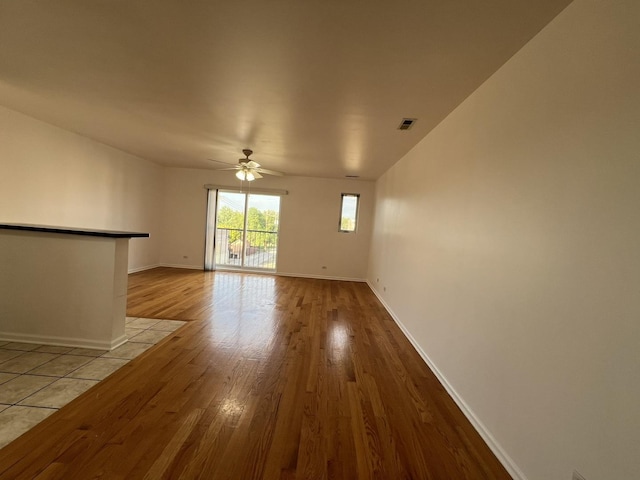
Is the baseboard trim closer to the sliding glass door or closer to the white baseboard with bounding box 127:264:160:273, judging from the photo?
the white baseboard with bounding box 127:264:160:273

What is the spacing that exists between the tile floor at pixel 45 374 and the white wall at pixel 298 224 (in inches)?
171

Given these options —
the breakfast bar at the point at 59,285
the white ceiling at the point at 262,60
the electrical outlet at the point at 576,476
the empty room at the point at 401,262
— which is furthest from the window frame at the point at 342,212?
the electrical outlet at the point at 576,476

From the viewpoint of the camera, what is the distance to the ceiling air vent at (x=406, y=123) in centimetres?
296

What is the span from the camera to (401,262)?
162 inches

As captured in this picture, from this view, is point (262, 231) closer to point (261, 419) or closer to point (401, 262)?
point (401, 262)

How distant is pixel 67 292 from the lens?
8.48 feet

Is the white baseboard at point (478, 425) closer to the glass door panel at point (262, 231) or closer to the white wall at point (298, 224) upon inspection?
the white wall at point (298, 224)

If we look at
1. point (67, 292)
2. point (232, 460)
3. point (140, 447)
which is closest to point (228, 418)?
point (232, 460)

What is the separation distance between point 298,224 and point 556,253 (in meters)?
6.01

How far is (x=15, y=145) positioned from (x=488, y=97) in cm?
528

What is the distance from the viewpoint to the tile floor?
1.72 m

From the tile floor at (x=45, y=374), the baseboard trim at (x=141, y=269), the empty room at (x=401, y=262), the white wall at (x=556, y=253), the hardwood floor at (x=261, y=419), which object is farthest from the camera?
the baseboard trim at (x=141, y=269)

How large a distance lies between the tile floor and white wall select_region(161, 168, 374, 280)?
4352 millimetres

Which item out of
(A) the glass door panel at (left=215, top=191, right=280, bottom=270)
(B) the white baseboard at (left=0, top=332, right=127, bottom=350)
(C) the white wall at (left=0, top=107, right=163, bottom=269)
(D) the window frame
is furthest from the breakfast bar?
(D) the window frame
